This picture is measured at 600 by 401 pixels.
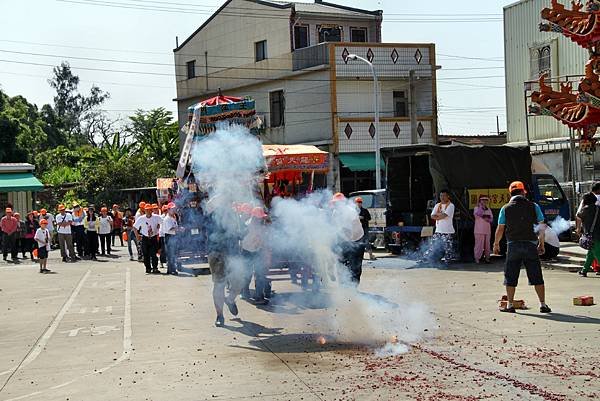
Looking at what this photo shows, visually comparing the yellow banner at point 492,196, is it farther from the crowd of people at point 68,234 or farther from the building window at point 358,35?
the building window at point 358,35

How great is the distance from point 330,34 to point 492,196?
2305 centimetres

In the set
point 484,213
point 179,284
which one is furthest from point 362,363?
point 484,213

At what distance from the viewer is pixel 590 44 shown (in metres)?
18.4

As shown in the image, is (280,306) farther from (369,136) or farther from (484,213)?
(369,136)

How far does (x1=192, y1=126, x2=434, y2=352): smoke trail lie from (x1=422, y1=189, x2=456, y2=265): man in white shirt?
3755 millimetres

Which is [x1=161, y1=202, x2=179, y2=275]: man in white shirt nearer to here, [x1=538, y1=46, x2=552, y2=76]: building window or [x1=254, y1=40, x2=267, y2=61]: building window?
[x1=538, y1=46, x2=552, y2=76]: building window

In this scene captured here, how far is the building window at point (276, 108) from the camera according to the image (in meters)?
41.9

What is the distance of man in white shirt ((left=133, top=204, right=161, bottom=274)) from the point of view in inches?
829

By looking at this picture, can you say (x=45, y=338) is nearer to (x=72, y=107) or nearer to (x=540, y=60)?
(x=540, y=60)

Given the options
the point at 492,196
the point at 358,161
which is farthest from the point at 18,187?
the point at 492,196

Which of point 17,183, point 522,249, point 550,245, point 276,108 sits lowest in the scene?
point 550,245

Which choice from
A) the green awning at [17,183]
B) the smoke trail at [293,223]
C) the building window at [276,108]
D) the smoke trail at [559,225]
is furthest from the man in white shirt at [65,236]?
the building window at [276,108]

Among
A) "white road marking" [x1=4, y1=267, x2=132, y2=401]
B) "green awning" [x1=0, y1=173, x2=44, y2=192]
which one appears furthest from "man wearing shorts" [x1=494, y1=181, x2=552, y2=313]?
"green awning" [x1=0, y1=173, x2=44, y2=192]

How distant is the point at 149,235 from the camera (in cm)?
2116
